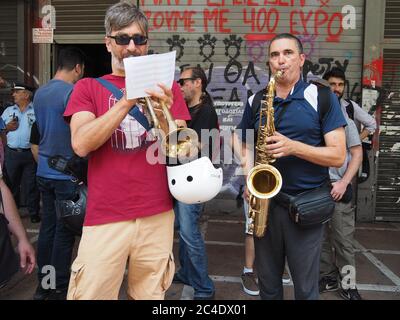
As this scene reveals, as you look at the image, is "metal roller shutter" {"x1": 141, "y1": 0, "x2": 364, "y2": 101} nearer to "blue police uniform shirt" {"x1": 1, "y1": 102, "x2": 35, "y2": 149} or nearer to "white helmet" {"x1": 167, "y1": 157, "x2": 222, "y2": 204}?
"blue police uniform shirt" {"x1": 1, "y1": 102, "x2": 35, "y2": 149}

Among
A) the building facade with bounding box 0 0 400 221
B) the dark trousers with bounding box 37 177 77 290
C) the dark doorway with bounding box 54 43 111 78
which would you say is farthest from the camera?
the dark doorway with bounding box 54 43 111 78

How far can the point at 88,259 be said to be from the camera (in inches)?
83.3

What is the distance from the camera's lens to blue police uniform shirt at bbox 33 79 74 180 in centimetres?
376

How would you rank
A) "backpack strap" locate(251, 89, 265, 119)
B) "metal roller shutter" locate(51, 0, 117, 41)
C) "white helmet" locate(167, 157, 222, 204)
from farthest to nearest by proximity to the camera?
"metal roller shutter" locate(51, 0, 117, 41)
"backpack strap" locate(251, 89, 265, 119)
"white helmet" locate(167, 157, 222, 204)

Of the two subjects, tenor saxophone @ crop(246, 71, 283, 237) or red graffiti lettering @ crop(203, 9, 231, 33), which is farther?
red graffiti lettering @ crop(203, 9, 231, 33)

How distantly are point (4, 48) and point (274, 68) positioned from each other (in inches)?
Result: 249

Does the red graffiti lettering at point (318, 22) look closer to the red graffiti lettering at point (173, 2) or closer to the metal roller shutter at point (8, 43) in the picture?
the red graffiti lettering at point (173, 2)

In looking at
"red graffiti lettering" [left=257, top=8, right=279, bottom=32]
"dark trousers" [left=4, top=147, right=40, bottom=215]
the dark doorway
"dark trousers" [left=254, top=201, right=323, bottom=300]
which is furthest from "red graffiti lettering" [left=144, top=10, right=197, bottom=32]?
"dark trousers" [left=254, top=201, right=323, bottom=300]

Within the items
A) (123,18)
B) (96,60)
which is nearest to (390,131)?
(123,18)

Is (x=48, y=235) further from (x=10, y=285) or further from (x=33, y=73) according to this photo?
(x=33, y=73)

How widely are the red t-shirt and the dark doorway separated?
281 inches

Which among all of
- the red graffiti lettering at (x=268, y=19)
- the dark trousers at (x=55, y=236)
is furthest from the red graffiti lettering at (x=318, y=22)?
the dark trousers at (x=55, y=236)

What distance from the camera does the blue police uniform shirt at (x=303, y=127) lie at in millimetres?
2660
